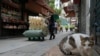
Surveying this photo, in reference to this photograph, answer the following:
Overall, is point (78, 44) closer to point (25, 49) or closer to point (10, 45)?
point (25, 49)

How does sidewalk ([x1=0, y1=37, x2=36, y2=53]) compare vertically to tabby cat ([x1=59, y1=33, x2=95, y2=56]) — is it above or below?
below

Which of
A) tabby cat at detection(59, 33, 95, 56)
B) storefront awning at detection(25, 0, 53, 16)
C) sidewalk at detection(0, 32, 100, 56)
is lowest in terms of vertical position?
sidewalk at detection(0, 32, 100, 56)

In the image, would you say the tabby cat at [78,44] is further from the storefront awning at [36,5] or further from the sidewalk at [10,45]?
the storefront awning at [36,5]

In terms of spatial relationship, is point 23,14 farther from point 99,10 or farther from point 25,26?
point 99,10

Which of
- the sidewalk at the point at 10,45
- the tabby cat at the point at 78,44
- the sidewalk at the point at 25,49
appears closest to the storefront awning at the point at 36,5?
the sidewalk at the point at 10,45

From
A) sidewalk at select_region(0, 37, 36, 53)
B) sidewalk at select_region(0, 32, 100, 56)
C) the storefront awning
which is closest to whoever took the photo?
sidewalk at select_region(0, 32, 100, 56)

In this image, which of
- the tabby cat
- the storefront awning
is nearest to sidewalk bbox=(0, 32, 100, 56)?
the tabby cat

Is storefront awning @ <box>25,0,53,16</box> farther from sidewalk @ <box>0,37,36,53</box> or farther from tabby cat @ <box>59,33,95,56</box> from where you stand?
tabby cat @ <box>59,33,95,56</box>

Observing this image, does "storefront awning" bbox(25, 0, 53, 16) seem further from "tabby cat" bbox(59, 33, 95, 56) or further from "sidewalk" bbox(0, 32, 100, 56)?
"tabby cat" bbox(59, 33, 95, 56)

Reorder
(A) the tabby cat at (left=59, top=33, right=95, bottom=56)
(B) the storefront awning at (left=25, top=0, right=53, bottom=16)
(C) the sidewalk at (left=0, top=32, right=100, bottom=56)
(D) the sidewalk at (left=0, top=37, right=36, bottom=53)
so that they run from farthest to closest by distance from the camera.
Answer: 1. (B) the storefront awning at (left=25, top=0, right=53, bottom=16)
2. (D) the sidewalk at (left=0, top=37, right=36, bottom=53)
3. (C) the sidewalk at (left=0, top=32, right=100, bottom=56)
4. (A) the tabby cat at (left=59, top=33, right=95, bottom=56)

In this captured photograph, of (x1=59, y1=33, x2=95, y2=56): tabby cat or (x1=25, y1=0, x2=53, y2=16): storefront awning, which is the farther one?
(x1=25, y1=0, x2=53, y2=16): storefront awning

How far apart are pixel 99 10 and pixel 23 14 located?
61.6 feet

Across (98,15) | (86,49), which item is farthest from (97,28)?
(86,49)

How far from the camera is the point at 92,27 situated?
35.5 feet
